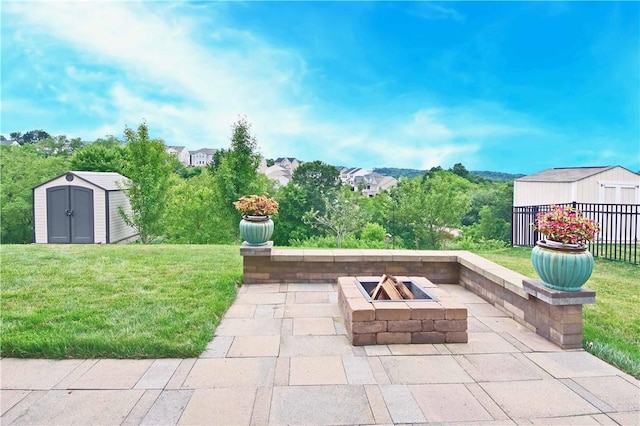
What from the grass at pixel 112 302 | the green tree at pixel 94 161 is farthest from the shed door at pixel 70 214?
the green tree at pixel 94 161

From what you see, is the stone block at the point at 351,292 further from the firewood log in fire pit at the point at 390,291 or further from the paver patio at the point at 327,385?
the paver patio at the point at 327,385

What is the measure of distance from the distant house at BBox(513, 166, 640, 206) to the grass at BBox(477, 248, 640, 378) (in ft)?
26.9

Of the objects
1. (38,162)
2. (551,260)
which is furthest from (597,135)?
(38,162)

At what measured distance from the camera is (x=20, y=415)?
209cm

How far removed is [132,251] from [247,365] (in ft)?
18.7

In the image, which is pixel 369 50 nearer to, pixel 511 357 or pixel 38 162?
pixel 511 357

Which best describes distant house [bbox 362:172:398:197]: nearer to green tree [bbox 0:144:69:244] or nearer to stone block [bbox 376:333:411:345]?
green tree [bbox 0:144:69:244]

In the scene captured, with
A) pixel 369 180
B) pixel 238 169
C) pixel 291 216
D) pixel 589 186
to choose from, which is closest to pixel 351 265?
pixel 238 169

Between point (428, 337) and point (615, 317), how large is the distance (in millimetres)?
2234

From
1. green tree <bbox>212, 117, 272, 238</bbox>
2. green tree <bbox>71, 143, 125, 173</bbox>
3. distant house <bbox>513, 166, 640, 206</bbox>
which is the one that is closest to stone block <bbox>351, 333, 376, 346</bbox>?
green tree <bbox>212, 117, 272, 238</bbox>

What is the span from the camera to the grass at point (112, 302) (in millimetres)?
2947

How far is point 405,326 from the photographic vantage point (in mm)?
3205

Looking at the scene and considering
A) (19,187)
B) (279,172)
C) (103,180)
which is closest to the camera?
(103,180)

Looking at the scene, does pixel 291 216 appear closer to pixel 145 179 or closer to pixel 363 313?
pixel 145 179
